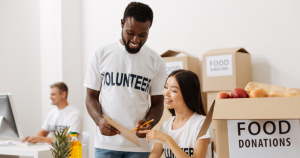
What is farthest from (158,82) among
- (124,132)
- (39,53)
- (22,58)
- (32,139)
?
(39,53)

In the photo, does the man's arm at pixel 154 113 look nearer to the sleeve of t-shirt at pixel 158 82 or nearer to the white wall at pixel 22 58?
the sleeve of t-shirt at pixel 158 82

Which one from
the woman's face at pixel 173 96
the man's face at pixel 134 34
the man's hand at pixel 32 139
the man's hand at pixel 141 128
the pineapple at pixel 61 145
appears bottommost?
the man's hand at pixel 32 139

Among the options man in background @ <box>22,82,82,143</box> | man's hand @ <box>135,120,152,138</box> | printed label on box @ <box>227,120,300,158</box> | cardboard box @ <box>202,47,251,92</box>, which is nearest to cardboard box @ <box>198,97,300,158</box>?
printed label on box @ <box>227,120,300,158</box>

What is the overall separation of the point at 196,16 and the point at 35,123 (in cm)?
258

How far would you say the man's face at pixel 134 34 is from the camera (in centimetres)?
135

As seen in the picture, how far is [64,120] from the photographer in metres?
2.99

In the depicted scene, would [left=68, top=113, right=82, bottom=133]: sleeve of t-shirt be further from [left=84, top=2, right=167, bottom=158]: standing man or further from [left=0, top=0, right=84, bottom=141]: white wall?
[left=84, top=2, right=167, bottom=158]: standing man

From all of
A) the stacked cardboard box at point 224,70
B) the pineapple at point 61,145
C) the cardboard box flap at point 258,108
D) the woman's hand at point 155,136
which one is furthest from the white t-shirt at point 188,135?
the stacked cardboard box at point 224,70

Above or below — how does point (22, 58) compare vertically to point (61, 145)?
above

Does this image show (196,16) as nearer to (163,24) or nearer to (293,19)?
(163,24)

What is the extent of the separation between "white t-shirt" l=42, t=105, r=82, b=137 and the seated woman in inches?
63.5

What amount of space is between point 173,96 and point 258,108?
50 centimetres

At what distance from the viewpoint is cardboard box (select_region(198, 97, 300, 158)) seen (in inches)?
37.8

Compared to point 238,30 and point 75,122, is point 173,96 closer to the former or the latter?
point 75,122
